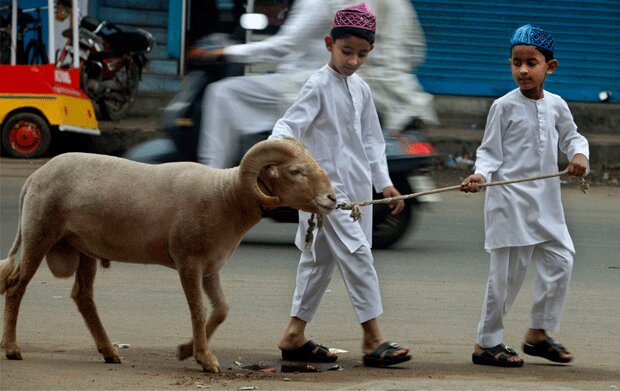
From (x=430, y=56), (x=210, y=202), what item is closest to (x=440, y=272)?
(x=210, y=202)

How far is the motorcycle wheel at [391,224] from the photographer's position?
34.2ft

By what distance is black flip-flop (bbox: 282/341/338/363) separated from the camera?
6328 millimetres

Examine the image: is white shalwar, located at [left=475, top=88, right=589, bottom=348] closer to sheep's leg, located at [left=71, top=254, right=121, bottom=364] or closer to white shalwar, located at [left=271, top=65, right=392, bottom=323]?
white shalwar, located at [left=271, top=65, right=392, bottom=323]

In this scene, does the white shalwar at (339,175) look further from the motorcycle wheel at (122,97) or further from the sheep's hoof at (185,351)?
the motorcycle wheel at (122,97)

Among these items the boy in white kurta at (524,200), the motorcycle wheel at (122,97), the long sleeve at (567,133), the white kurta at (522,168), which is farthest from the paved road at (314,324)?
the motorcycle wheel at (122,97)

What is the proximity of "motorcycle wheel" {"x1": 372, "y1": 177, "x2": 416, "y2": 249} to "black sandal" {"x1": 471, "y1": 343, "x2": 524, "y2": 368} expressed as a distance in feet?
13.5

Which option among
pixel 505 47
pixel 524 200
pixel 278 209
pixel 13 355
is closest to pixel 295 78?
pixel 278 209

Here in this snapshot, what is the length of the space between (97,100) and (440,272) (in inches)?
365

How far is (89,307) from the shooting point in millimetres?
6203

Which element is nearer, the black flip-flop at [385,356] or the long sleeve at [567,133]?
the black flip-flop at [385,356]

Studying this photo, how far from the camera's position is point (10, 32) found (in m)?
16.0

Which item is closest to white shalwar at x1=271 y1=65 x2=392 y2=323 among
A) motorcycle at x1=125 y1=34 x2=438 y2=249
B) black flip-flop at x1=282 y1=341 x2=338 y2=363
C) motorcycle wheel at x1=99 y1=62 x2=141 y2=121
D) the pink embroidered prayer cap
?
black flip-flop at x1=282 y1=341 x2=338 y2=363

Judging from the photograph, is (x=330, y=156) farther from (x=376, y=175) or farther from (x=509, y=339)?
(x=509, y=339)

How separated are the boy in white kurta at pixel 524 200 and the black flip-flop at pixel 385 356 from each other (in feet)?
1.63
